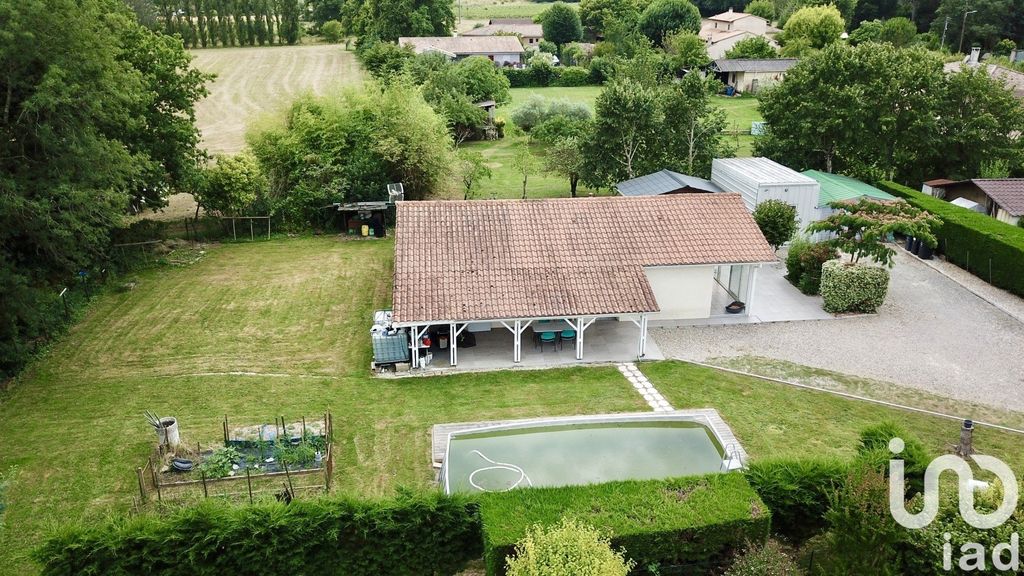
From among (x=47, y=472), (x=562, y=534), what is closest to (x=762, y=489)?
(x=562, y=534)

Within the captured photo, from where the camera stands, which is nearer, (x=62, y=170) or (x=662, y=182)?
(x=62, y=170)

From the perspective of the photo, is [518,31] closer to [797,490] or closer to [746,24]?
[746,24]

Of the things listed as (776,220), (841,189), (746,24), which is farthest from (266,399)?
(746,24)

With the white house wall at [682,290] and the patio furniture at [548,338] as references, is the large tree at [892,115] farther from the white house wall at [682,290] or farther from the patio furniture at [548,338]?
the patio furniture at [548,338]

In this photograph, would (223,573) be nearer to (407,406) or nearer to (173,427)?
(173,427)

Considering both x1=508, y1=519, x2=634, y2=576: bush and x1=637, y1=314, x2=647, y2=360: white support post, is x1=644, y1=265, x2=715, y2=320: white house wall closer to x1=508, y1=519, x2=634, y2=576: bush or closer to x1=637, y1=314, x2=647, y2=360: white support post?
x1=637, y1=314, x2=647, y2=360: white support post
